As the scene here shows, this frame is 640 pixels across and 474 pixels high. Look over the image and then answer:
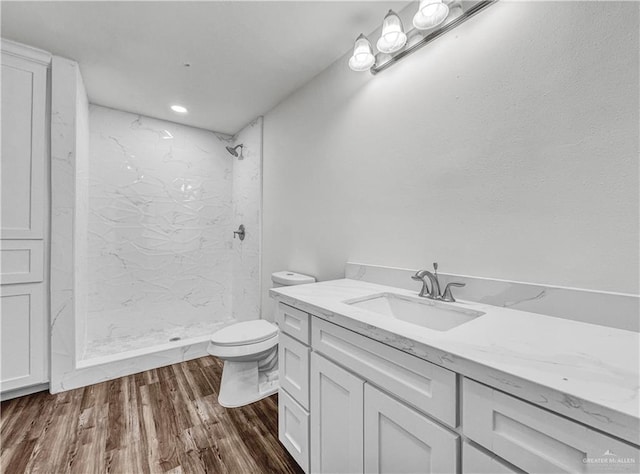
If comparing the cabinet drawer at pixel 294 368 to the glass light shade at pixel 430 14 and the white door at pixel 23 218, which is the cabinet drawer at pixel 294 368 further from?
the white door at pixel 23 218

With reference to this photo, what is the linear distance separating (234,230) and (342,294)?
91.4 inches

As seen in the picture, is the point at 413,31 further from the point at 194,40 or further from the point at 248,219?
the point at 248,219

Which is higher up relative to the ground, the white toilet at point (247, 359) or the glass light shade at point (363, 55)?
the glass light shade at point (363, 55)

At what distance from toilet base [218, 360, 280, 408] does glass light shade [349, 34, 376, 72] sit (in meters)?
1.96

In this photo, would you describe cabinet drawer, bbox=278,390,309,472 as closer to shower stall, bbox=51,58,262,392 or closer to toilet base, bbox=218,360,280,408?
toilet base, bbox=218,360,280,408

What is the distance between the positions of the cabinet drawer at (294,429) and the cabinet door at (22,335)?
1764 mm

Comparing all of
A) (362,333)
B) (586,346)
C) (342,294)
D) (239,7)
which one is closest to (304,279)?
(342,294)

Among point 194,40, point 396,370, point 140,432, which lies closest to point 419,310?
point 396,370

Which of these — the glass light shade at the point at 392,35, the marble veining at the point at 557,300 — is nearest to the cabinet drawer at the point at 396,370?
the marble veining at the point at 557,300

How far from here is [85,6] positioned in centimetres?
144

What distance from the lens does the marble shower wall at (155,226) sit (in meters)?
2.54

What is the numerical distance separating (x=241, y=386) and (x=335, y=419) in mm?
1050

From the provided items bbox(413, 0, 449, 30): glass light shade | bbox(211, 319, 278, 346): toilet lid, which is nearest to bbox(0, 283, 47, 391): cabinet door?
bbox(211, 319, 278, 346): toilet lid

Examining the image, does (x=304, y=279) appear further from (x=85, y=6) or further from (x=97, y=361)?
(x=85, y=6)
